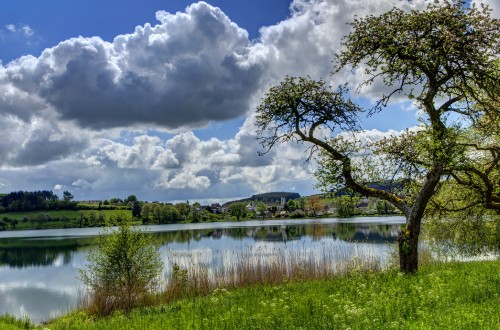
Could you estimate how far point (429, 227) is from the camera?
24578 millimetres

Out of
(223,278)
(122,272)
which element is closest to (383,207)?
(223,278)

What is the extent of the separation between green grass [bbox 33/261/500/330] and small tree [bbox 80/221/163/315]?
8.10m

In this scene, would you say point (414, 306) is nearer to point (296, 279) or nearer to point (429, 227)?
point (296, 279)

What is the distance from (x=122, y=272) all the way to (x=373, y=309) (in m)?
15.5

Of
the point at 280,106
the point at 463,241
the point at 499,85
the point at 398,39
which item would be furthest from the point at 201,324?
the point at 463,241

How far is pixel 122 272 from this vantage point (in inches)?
823

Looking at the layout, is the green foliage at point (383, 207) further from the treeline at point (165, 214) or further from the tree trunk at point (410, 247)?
the tree trunk at point (410, 247)

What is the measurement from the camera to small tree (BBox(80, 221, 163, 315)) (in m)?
20.3

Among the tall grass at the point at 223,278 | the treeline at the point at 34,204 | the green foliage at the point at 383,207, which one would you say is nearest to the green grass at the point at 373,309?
the tall grass at the point at 223,278

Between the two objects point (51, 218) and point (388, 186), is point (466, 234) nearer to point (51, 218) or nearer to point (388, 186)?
point (388, 186)

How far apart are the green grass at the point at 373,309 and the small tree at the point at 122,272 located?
8.10 m

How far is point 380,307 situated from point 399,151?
361 inches

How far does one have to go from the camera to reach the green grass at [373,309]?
7.28 m

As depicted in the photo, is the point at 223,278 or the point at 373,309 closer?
the point at 373,309
